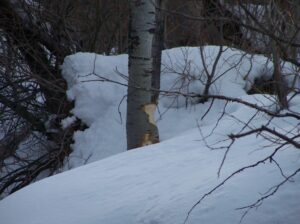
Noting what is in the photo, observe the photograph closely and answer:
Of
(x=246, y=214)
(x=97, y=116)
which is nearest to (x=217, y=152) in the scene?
(x=246, y=214)

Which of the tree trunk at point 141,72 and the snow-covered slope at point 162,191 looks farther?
the tree trunk at point 141,72

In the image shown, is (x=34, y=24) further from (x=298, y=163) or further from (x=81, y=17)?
(x=298, y=163)

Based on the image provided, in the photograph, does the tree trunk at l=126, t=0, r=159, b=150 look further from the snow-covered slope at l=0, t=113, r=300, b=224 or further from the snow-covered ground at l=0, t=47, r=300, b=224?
the snow-covered slope at l=0, t=113, r=300, b=224

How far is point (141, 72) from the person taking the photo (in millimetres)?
5852

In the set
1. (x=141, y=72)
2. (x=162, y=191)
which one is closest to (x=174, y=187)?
(x=162, y=191)

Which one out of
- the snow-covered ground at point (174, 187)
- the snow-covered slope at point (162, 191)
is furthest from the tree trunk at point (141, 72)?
the snow-covered slope at point (162, 191)

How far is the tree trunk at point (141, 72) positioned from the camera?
226 inches

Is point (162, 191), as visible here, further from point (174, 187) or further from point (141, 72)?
point (141, 72)

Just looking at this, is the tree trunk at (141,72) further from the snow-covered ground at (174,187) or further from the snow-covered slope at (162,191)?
the snow-covered slope at (162,191)

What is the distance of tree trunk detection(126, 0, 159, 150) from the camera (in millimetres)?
5734

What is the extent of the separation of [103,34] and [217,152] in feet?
21.2

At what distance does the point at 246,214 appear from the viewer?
106 inches

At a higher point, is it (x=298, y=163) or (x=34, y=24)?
(x=34, y=24)

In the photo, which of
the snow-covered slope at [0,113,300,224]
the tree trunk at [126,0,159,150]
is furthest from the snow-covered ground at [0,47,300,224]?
the tree trunk at [126,0,159,150]
